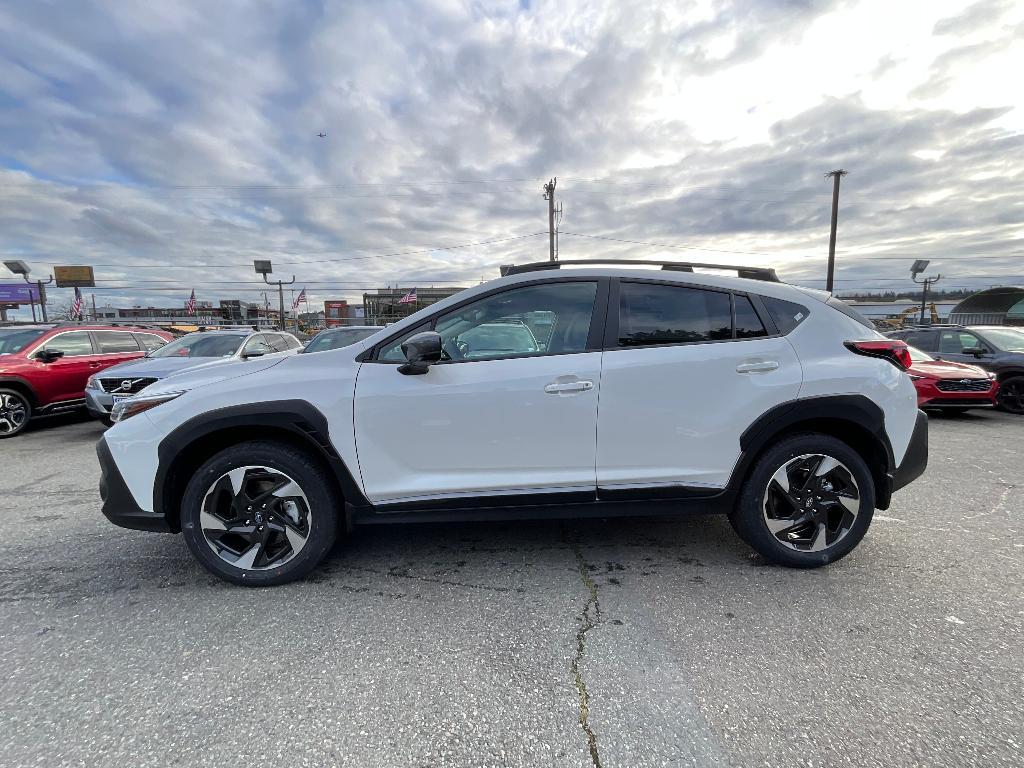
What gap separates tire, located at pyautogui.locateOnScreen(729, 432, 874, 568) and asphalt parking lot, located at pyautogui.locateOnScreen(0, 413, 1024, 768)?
16 cm

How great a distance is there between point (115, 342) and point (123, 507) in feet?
25.7

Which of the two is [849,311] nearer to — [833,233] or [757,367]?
[757,367]

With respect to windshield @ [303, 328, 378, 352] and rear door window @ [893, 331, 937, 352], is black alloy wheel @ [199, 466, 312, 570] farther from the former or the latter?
rear door window @ [893, 331, 937, 352]

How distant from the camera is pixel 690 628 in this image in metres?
2.33

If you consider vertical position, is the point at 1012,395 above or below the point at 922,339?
below

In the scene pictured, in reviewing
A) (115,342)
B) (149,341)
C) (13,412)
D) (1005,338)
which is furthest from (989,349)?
(13,412)

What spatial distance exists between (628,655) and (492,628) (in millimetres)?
632

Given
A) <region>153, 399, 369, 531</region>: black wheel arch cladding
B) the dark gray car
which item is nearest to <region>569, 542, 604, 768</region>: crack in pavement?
<region>153, 399, 369, 531</region>: black wheel arch cladding

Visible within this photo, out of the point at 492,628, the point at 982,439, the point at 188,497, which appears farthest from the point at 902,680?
the point at 982,439

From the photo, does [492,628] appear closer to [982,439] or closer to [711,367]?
[711,367]

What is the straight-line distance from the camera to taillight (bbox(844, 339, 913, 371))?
2.83 m

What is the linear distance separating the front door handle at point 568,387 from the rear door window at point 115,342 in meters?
9.15

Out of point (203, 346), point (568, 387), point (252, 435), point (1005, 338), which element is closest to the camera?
point (568, 387)

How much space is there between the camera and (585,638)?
2264 millimetres
